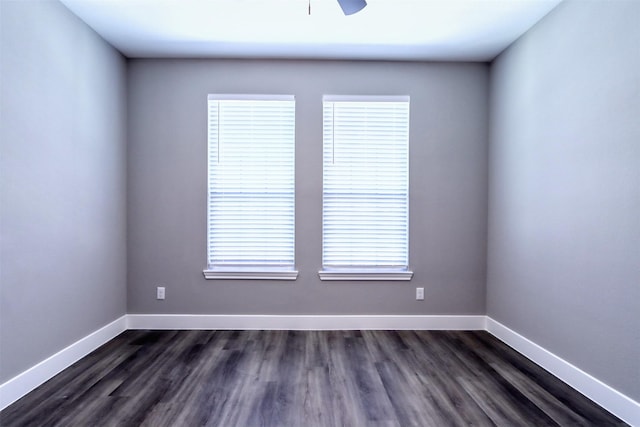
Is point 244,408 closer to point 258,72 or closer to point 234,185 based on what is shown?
point 234,185

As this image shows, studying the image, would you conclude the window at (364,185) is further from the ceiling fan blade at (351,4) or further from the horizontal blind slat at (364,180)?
the ceiling fan blade at (351,4)

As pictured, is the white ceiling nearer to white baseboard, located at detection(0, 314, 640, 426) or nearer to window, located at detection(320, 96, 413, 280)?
window, located at detection(320, 96, 413, 280)

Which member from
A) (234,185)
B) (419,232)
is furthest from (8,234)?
(419,232)

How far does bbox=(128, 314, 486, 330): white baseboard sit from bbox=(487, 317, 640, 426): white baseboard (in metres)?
0.57

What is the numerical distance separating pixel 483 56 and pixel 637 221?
2.20m

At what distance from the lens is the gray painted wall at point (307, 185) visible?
11.4ft

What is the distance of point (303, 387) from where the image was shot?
237 cm

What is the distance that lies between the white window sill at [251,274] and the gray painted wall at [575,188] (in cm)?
211

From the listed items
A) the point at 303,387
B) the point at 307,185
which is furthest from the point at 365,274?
the point at 303,387

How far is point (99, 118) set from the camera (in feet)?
10.0

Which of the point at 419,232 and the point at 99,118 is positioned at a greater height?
the point at 99,118

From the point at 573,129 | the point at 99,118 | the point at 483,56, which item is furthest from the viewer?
the point at 483,56

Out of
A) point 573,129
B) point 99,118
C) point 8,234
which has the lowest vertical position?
point 8,234

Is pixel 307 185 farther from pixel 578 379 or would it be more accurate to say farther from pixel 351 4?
pixel 578 379
